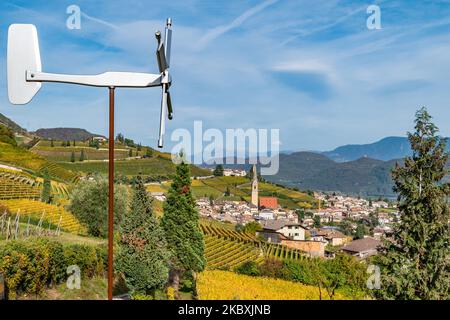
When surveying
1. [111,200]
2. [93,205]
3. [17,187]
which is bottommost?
[93,205]

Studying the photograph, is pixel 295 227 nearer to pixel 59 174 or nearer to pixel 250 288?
pixel 59 174

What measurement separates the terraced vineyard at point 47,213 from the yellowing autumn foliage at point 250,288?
8418 millimetres

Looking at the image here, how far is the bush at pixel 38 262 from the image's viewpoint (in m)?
12.4

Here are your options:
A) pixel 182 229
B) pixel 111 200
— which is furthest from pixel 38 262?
pixel 111 200

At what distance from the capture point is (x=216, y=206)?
74.5 metres

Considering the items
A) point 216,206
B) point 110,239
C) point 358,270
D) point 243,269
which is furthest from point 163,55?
point 216,206

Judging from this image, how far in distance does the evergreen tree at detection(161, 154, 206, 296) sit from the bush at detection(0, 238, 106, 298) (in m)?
4.92

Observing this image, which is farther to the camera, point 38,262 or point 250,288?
point 250,288

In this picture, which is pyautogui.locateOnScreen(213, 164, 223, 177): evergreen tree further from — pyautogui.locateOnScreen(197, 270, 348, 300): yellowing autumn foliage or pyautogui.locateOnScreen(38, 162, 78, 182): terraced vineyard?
pyautogui.locateOnScreen(197, 270, 348, 300): yellowing autumn foliage

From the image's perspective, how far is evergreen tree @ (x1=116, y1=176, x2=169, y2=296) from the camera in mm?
15453

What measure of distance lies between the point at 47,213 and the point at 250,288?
13.9m

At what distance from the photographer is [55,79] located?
14.8ft
